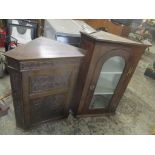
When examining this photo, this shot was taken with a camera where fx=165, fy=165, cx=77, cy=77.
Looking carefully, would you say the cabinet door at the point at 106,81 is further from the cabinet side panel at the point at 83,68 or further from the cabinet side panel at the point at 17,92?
the cabinet side panel at the point at 17,92

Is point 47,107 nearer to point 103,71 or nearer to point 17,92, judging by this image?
point 17,92

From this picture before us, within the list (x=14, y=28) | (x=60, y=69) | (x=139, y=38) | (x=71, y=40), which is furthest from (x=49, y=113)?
(x=139, y=38)

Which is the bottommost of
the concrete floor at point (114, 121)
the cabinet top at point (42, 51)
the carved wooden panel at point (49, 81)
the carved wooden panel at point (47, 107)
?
the concrete floor at point (114, 121)

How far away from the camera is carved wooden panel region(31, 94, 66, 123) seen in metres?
1.70

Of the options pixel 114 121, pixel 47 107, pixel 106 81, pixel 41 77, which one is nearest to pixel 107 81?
pixel 106 81

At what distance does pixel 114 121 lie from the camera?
7.38 feet

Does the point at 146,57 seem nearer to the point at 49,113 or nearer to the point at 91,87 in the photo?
the point at 91,87

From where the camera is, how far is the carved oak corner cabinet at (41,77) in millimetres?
1363

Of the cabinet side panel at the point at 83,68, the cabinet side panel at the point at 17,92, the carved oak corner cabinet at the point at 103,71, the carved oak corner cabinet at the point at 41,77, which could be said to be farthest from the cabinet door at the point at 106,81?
the cabinet side panel at the point at 17,92

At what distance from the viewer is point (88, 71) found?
1733mm

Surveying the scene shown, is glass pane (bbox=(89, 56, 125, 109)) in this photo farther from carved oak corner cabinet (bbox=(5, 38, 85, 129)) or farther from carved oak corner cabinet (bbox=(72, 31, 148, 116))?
carved oak corner cabinet (bbox=(5, 38, 85, 129))

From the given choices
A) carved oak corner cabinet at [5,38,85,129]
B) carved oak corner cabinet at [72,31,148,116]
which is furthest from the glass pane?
carved oak corner cabinet at [5,38,85,129]

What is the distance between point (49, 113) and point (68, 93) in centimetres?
34

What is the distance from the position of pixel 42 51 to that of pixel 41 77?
236 millimetres
